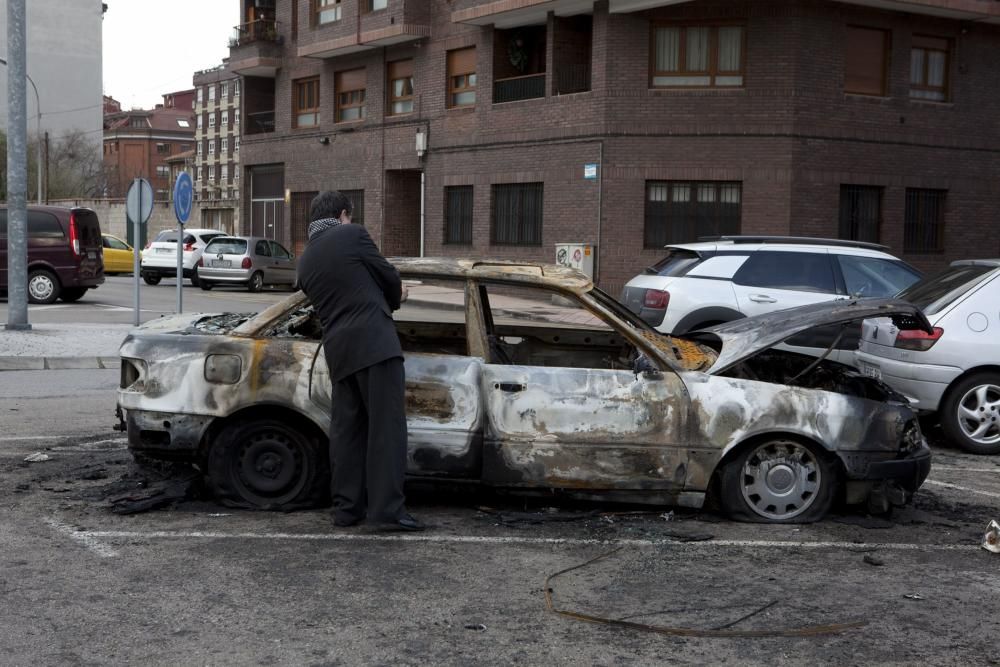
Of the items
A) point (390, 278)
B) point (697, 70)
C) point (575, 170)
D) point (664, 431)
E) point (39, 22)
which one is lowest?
point (664, 431)

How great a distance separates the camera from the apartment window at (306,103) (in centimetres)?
3644

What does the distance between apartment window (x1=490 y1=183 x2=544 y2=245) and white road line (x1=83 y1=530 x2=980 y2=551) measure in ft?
72.7

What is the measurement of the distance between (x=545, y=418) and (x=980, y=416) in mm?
4431

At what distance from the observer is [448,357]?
6.33 m

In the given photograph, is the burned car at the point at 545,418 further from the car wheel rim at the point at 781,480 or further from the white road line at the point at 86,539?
the white road line at the point at 86,539

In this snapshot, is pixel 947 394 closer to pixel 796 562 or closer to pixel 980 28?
pixel 796 562

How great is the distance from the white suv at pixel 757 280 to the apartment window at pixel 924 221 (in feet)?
48.8

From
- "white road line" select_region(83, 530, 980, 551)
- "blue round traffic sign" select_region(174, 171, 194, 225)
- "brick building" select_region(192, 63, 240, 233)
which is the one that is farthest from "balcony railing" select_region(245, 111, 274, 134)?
"brick building" select_region(192, 63, 240, 233)

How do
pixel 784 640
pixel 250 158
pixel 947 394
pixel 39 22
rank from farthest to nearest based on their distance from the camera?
pixel 39 22
pixel 250 158
pixel 947 394
pixel 784 640

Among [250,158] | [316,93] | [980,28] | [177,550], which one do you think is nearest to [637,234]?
[980,28]

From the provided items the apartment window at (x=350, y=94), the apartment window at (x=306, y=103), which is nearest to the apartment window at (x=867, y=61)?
the apartment window at (x=350, y=94)

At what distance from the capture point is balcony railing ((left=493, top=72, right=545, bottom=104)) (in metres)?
28.0

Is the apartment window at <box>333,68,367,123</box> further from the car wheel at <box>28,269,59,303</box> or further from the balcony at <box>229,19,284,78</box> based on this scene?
the car wheel at <box>28,269,59,303</box>

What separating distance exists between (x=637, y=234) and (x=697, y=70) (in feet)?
12.5
